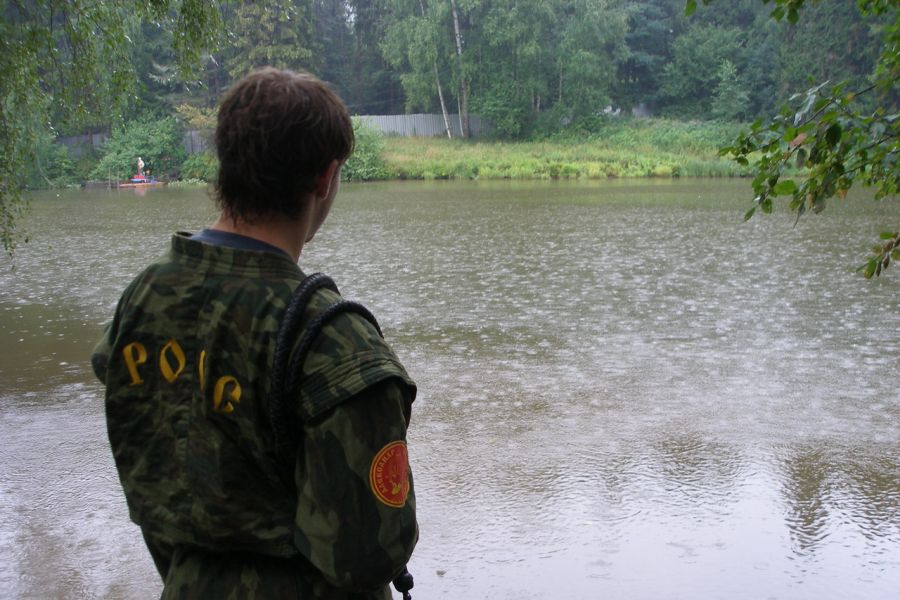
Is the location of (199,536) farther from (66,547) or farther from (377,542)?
(66,547)

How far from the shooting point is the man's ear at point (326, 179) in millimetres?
1446

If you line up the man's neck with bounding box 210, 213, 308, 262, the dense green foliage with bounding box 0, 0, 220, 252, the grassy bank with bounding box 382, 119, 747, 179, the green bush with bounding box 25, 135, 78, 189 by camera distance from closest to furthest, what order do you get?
the man's neck with bounding box 210, 213, 308, 262, the dense green foliage with bounding box 0, 0, 220, 252, the grassy bank with bounding box 382, 119, 747, 179, the green bush with bounding box 25, 135, 78, 189

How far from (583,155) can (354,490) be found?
132 feet

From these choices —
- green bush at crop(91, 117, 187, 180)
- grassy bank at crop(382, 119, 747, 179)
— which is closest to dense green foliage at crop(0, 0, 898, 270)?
green bush at crop(91, 117, 187, 180)

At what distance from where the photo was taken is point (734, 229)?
1675 cm

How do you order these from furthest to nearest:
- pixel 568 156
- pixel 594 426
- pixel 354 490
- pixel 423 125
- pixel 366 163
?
pixel 423 125
pixel 568 156
pixel 366 163
pixel 594 426
pixel 354 490

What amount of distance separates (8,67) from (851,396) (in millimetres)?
6263

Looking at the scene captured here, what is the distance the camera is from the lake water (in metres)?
3.99

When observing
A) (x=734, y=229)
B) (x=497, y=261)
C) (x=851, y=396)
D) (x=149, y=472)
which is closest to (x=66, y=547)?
(x=149, y=472)

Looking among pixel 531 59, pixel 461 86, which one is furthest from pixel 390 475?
pixel 461 86

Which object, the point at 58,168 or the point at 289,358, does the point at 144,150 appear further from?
the point at 289,358

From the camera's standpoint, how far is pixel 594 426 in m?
5.77

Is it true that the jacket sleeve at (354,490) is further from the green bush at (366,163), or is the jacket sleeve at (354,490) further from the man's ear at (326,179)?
the green bush at (366,163)

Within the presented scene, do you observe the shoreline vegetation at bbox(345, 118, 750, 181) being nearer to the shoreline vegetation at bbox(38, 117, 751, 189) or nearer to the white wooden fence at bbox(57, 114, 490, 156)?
the shoreline vegetation at bbox(38, 117, 751, 189)
